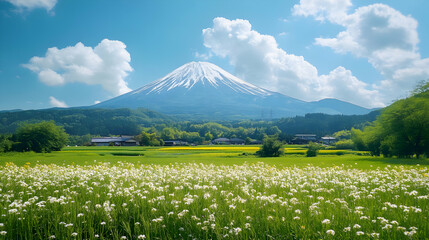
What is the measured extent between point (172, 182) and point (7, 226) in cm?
532

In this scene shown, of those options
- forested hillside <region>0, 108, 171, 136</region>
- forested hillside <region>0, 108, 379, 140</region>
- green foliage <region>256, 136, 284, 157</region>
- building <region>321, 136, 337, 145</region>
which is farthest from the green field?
forested hillside <region>0, 108, 171, 136</region>

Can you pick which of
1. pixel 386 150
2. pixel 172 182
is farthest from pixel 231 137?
pixel 172 182

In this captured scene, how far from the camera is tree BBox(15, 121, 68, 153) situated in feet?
211

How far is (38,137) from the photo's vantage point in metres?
65.8

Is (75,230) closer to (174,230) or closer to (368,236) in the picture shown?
(174,230)

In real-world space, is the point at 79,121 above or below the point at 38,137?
above

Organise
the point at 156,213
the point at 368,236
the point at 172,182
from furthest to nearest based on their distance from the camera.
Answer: the point at 172,182
the point at 156,213
the point at 368,236

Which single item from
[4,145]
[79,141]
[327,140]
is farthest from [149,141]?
[327,140]

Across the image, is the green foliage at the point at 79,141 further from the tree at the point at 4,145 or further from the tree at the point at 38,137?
the tree at the point at 4,145

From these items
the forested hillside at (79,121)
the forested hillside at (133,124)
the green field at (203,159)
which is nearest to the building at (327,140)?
the forested hillside at (133,124)

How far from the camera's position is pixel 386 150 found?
5384 centimetres

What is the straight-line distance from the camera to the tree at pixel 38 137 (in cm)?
6438

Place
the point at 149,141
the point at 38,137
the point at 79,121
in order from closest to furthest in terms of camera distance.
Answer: the point at 38,137 < the point at 149,141 < the point at 79,121

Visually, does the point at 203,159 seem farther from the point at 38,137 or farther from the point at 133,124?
the point at 133,124
